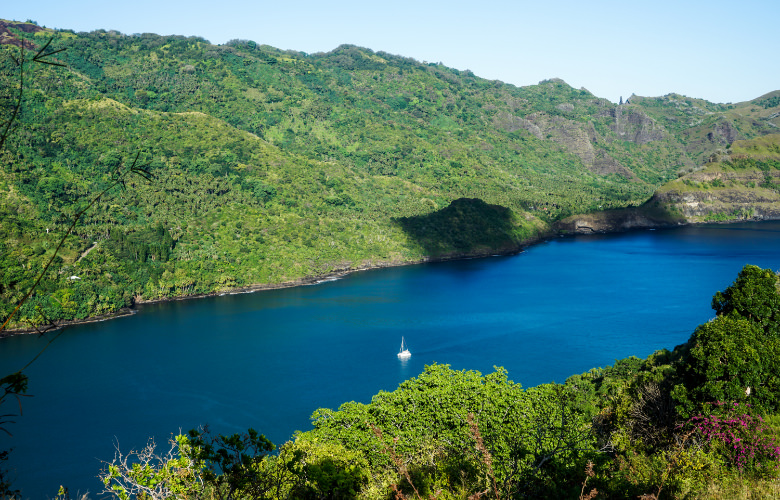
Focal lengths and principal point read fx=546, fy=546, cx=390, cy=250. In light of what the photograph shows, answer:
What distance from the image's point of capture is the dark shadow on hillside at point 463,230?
107688 millimetres

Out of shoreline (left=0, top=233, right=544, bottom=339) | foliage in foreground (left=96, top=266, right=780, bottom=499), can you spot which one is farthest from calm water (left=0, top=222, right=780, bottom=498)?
foliage in foreground (left=96, top=266, right=780, bottom=499)

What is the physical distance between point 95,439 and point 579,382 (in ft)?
115

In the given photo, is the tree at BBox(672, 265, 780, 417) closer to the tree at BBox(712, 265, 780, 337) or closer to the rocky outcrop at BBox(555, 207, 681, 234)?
the tree at BBox(712, 265, 780, 337)

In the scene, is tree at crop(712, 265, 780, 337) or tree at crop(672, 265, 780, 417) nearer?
tree at crop(672, 265, 780, 417)

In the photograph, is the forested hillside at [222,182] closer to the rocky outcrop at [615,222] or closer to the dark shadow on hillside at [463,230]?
the dark shadow on hillside at [463,230]

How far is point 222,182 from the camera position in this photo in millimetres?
108188

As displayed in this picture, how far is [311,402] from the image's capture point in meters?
45.0

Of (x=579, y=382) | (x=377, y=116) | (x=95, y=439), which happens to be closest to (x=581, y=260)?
(x=579, y=382)

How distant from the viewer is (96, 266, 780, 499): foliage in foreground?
1111 centimetres

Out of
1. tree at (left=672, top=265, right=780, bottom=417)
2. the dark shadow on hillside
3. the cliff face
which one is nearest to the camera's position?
tree at (left=672, top=265, right=780, bottom=417)

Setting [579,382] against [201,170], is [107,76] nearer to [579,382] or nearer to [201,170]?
[201,170]

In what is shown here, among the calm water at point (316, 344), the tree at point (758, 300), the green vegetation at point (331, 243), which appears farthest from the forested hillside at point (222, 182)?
the tree at point (758, 300)

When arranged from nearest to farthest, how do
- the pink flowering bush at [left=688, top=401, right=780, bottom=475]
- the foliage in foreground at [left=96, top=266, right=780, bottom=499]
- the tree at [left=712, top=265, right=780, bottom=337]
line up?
the foliage in foreground at [left=96, top=266, right=780, bottom=499] < the pink flowering bush at [left=688, top=401, right=780, bottom=475] < the tree at [left=712, top=265, right=780, bottom=337]

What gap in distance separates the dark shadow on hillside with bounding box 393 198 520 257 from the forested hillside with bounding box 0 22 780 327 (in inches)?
13.0
